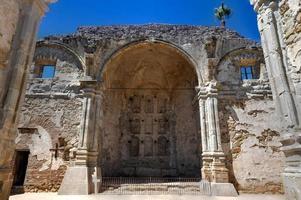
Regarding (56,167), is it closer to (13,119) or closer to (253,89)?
(13,119)

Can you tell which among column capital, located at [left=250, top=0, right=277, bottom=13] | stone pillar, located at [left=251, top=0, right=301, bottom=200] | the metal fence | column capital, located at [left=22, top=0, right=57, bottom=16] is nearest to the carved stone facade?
the metal fence

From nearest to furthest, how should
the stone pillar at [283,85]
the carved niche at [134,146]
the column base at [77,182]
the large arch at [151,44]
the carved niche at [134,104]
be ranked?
1. the stone pillar at [283,85]
2. the column base at [77,182]
3. the large arch at [151,44]
4. the carved niche at [134,146]
5. the carved niche at [134,104]

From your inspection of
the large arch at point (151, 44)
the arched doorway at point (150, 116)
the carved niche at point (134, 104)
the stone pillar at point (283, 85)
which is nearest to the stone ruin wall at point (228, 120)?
the large arch at point (151, 44)

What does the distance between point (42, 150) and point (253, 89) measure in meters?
9.03

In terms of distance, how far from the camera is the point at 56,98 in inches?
359

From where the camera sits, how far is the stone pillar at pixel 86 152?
7520mm

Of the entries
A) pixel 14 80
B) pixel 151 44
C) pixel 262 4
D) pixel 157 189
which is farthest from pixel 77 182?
pixel 262 4

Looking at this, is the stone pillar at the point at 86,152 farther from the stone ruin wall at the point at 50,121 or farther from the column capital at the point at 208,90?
the column capital at the point at 208,90

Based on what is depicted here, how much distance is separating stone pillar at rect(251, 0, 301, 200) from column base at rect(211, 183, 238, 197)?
5.46m

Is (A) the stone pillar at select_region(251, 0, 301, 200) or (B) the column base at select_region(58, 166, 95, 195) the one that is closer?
(A) the stone pillar at select_region(251, 0, 301, 200)

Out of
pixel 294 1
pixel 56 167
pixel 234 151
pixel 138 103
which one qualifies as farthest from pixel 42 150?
pixel 294 1

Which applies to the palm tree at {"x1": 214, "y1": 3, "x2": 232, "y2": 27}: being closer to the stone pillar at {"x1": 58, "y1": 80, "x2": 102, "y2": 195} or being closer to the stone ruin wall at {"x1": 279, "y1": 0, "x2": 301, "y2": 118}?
the stone pillar at {"x1": 58, "y1": 80, "x2": 102, "y2": 195}

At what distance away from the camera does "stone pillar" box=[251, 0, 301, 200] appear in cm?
248

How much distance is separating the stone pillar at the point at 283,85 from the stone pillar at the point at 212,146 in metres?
5.51
